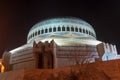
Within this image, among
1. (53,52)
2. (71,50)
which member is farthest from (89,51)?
(53,52)

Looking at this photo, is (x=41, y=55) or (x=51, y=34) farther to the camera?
(x=51, y=34)

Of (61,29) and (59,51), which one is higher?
(61,29)

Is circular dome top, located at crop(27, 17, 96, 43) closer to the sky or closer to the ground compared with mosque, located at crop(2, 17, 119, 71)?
closer to the sky

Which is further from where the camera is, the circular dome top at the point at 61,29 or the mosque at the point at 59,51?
the circular dome top at the point at 61,29

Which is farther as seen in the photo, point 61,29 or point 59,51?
point 61,29

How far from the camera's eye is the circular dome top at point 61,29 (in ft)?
123

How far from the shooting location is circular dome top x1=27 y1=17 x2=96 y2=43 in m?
37.5

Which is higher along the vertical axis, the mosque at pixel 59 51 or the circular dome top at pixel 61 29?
the circular dome top at pixel 61 29

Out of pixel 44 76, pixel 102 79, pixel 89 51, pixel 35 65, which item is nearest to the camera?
pixel 102 79

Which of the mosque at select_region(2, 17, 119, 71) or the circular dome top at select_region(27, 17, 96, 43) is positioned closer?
the mosque at select_region(2, 17, 119, 71)

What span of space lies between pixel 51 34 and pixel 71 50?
8.77 metres

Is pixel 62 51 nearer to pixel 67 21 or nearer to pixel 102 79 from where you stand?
pixel 67 21

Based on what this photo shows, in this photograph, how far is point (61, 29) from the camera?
125ft

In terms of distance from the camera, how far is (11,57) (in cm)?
3369
